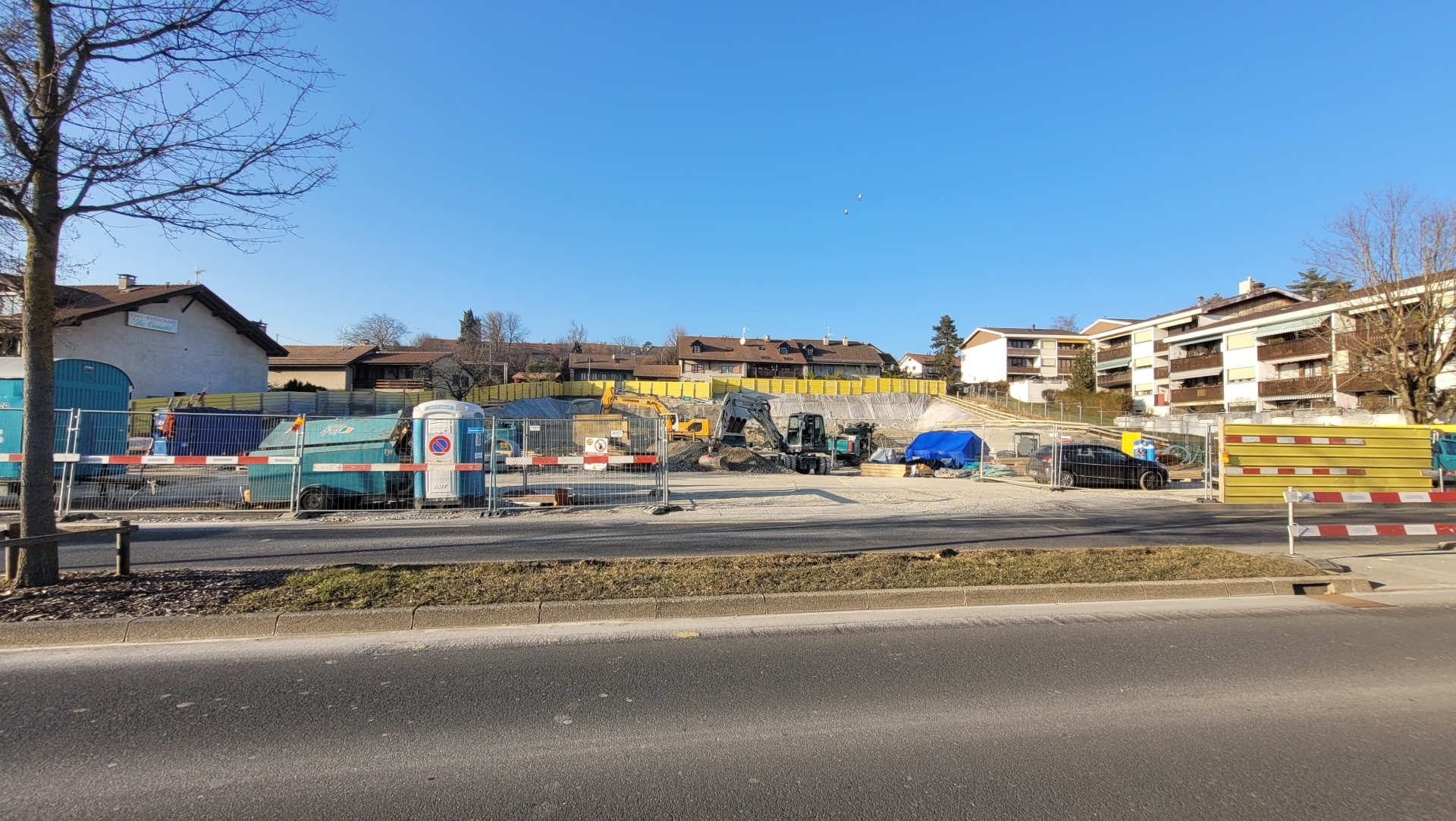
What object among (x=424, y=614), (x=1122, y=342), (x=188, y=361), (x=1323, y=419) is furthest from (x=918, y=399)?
(x=424, y=614)

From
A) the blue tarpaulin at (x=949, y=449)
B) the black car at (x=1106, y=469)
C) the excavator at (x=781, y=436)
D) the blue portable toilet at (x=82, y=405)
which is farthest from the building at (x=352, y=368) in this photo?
the black car at (x=1106, y=469)

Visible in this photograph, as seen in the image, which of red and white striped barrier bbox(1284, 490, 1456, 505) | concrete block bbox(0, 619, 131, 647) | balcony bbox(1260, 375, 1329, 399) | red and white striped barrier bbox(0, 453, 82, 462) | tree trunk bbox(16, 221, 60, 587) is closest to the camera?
concrete block bbox(0, 619, 131, 647)

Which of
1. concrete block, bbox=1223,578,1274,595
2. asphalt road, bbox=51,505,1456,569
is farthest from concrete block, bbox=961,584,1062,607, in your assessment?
asphalt road, bbox=51,505,1456,569

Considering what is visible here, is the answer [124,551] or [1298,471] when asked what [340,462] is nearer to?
[124,551]

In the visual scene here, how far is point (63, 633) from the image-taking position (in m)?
5.71

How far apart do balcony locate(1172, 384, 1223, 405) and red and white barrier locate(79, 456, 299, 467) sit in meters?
57.9

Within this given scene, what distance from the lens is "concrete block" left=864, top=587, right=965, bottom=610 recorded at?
23.1 feet

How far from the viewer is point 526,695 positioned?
15.3 ft

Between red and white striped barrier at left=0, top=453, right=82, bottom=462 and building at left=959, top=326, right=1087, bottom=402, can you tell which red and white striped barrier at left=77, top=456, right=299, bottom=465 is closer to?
red and white striped barrier at left=0, top=453, right=82, bottom=462

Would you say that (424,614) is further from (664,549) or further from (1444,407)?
(1444,407)

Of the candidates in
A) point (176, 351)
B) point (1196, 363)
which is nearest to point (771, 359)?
point (1196, 363)

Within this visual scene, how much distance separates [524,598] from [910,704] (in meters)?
3.62

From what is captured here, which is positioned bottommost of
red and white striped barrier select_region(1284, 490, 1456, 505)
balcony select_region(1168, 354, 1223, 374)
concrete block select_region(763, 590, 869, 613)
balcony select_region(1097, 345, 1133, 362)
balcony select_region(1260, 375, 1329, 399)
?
concrete block select_region(763, 590, 869, 613)

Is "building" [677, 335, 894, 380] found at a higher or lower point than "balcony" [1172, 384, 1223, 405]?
higher
